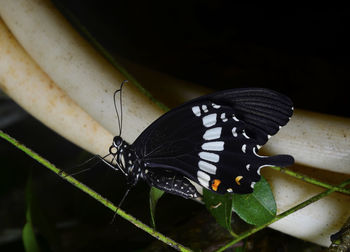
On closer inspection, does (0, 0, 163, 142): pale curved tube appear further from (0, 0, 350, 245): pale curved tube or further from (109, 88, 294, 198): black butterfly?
(109, 88, 294, 198): black butterfly

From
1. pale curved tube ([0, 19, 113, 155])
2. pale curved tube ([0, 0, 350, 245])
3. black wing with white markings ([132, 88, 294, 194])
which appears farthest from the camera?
pale curved tube ([0, 19, 113, 155])

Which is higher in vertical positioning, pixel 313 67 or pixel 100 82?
pixel 313 67

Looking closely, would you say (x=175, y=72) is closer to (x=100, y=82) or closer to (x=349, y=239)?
(x=100, y=82)

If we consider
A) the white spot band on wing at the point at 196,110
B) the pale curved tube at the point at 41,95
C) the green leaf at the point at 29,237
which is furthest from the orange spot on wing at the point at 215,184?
the green leaf at the point at 29,237

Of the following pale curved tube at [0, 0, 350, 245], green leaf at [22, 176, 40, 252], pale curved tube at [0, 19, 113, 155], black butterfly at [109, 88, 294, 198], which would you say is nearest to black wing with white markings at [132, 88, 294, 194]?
black butterfly at [109, 88, 294, 198]

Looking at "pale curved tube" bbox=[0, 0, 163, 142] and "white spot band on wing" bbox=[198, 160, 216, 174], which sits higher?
"pale curved tube" bbox=[0, 0, 163, 142]

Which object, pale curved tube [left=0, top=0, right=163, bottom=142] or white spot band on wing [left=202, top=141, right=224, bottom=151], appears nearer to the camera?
white spot band on wing [left=202, top=141, right=224, bottom=151]

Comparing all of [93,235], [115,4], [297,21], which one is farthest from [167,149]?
[115,4]
